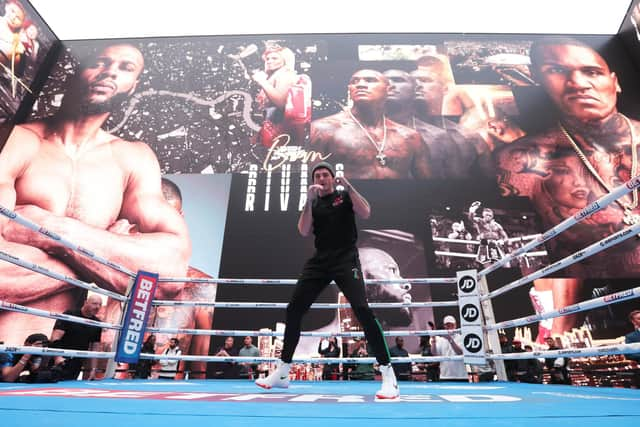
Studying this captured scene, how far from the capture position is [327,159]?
6781 millimetres

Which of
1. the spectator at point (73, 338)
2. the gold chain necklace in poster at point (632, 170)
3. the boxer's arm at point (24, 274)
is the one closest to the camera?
the spectator at point (73, 338)

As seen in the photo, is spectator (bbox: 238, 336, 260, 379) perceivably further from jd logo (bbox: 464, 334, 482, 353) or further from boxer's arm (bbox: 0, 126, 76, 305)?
boxer's arm (bbox: 0, 126, 76, 305)

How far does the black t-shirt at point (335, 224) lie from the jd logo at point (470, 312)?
1461 mm

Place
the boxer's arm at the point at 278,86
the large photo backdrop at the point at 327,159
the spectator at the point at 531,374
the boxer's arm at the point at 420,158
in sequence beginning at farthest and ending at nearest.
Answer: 1. the boxer's arm at the point at 278,86
2. the boxer's arm at the point at 420,158
3. the large photo backdrop at the point at 327,159
4. the spectator at the point at 531,374

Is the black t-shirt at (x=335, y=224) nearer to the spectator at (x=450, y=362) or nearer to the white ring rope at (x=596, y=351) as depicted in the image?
the white ring rope at (x=596, y=351)

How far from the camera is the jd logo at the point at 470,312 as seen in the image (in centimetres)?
268

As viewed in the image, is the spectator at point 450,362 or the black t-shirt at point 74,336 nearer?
the black t-shirt at point 74,336

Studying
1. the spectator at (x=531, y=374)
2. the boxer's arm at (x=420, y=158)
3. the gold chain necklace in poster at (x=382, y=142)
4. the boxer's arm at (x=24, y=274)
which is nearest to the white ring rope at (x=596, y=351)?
the spectator at (x=531, y=374)

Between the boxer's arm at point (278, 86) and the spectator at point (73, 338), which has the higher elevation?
the boxer's arm at point (278, 86)

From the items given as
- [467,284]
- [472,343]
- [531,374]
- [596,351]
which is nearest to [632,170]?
[531,374]

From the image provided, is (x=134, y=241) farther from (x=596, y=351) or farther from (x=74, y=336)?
(x=596, y=351)

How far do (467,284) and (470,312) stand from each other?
0.21 m

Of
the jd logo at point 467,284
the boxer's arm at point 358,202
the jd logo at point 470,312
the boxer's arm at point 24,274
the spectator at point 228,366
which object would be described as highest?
the boxer's arm at point 24,274

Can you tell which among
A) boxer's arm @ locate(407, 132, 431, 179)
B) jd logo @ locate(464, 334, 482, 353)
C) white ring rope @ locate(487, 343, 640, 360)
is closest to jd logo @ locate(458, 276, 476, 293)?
jd logo @ locate(464, 334, 482, 353)
